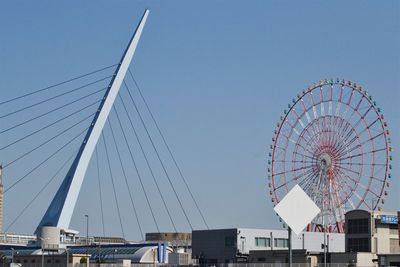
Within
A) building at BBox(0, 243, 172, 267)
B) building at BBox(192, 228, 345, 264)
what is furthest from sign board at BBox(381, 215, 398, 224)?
building at BBox(0, 243, 172, 267)

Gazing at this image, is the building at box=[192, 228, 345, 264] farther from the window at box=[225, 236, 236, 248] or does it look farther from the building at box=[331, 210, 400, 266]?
the building at box=[331, 210, 400, 266]

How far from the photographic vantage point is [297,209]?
13.5 meters

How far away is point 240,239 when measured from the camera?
4651 inches

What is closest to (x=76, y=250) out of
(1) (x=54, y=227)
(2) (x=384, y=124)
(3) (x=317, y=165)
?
(1) (x=54, y=227)

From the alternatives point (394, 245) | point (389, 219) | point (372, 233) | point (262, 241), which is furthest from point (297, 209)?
point (262, 241)

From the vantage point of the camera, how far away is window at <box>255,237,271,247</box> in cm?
12250

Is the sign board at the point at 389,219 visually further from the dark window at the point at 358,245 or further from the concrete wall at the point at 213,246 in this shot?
the concrete wall at the point at 213,246

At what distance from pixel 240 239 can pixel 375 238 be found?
22.9m

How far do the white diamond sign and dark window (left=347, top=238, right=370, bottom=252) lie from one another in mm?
91098

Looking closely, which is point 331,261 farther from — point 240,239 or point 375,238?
point 240,239

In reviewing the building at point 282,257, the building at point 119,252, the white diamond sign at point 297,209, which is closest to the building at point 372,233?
the building at point 282,257

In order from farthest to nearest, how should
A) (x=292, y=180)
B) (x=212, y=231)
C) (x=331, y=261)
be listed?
(x=212, y=231)
(x=292, y=180)
(x=331, y=261)

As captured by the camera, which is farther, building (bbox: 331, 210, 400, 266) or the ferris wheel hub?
building (bbox: 331, 210, 400, 266)

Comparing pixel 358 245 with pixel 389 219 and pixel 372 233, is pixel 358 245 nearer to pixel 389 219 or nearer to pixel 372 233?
pixel 372 233
